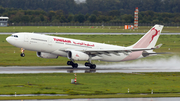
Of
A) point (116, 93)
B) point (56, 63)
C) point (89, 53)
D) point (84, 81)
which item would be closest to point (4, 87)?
point (84, 81)

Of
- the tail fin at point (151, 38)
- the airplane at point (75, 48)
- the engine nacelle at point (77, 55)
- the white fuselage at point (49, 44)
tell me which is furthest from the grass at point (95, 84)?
the tail fin at point (151, 38)

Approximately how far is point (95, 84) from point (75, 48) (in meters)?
14.3

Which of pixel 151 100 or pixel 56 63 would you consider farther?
pixel 56 63

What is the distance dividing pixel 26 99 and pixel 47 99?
69.8 inches

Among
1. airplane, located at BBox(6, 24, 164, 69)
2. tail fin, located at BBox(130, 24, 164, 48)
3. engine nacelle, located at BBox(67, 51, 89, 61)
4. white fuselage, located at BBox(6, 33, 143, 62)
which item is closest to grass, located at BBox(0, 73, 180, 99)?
engine nacelle, located at BBox(67, 51, 89, 61)

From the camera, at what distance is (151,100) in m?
26.3

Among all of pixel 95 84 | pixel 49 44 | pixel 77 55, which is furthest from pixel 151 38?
pixel 95 84

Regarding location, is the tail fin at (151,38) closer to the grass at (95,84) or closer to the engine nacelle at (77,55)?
the grass at (95,84)

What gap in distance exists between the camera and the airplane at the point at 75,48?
149 ft

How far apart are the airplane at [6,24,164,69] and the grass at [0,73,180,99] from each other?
19.7ft

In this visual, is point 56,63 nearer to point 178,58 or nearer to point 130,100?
point 178,58

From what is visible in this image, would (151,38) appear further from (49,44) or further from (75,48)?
→ (49,44)

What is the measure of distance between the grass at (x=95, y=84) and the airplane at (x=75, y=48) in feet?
19.7

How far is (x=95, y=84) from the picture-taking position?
1346 inches
